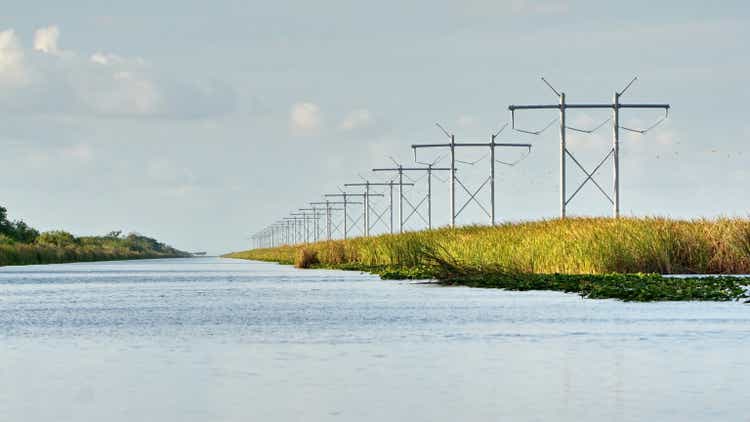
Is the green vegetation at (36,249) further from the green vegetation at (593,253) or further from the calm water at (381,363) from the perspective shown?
the calm water at (381,363)

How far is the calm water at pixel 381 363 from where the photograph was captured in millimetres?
9594

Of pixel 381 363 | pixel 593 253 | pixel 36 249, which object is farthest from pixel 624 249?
pixel 36 249

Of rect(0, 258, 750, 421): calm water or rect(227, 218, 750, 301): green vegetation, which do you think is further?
rect(227, 218, 750, 301): green vegetation

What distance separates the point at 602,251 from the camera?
35.2 meters

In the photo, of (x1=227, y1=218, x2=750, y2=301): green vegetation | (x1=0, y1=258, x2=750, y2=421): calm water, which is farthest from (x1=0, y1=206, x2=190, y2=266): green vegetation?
(x1=0, y1=258, x2=750, y2=421): calm water

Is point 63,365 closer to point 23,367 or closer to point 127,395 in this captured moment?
point 23,367

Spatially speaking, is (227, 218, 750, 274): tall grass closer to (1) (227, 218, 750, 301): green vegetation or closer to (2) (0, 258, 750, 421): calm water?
(1) (227, 218, 750, 301): green vegetation

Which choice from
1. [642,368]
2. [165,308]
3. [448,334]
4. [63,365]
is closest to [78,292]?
[165,308]

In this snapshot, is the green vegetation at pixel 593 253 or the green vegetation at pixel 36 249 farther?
the green vegetation at pixel 36 249

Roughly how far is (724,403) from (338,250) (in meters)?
57.4

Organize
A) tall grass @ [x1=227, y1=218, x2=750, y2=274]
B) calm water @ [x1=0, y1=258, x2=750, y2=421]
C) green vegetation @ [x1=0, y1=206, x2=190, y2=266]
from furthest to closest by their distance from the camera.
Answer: green vegetation @ [x1=0, y1=206, x2=190, y2=266] < tall grass @ [x1=227, y1=218, x2=750, y2=274] < calm water @ [x1=0, y1=258, x2=750, y2=421]

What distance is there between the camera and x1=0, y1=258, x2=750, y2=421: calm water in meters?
9.59

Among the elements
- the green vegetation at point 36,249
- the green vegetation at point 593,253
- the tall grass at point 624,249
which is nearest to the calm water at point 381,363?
the green vegetation at point 593,253

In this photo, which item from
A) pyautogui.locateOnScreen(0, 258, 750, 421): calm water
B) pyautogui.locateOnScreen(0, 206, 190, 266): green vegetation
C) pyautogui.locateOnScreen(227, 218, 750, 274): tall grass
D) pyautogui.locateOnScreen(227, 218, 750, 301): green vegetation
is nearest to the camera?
pyautogui.locateOnScreen(0, 258, 750, 421): calm water
